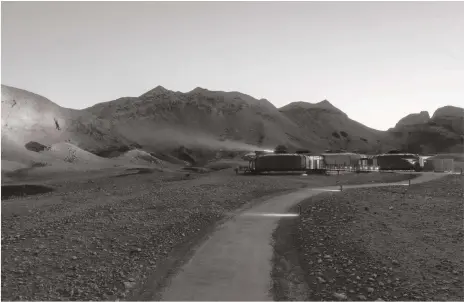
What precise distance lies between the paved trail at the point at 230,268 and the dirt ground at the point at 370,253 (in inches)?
20.6

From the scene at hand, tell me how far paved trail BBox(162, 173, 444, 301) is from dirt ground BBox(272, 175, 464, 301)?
1.72ft

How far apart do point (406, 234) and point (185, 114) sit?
182282 mm

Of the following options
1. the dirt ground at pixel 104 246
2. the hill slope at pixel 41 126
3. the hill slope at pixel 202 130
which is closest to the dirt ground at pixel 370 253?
the dirt ground at pixel 104 246

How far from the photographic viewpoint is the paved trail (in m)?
12.4

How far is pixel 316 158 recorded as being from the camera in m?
77.9

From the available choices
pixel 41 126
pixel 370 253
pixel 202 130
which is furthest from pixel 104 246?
pixel 202 130

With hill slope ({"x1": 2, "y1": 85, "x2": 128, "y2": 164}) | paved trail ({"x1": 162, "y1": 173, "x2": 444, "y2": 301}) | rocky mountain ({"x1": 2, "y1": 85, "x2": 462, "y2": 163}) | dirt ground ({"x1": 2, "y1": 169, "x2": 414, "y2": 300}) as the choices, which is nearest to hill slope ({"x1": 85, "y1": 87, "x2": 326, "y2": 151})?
rocky mountain ({"x1": 2, "y1": 85, "x2": 462, "y2": 163})

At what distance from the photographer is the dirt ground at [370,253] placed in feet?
42.0

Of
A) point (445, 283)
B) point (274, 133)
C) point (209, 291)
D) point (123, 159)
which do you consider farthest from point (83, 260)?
point (274, 133)

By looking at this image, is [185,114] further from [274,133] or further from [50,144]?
[50,144]

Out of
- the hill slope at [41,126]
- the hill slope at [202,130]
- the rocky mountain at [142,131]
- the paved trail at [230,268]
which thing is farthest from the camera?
the hill slope at [202,130]

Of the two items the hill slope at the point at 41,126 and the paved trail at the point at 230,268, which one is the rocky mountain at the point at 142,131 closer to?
the hill slope at the point at 41,126

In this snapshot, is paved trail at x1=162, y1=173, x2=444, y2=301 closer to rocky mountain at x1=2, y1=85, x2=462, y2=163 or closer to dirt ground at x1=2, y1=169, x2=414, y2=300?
dirt ground at x1=2, y1=169, x2=414, y2=300

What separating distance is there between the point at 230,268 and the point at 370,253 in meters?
5.40
